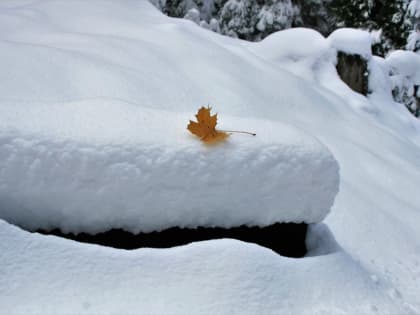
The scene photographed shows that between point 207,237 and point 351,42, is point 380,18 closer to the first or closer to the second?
point 351,42

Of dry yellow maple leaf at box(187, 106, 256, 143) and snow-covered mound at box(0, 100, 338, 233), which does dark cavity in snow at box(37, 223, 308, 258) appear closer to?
snow-covered mound at box(0, 100, 338, 233)

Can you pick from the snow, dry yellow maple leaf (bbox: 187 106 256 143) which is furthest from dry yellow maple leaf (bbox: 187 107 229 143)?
the snow

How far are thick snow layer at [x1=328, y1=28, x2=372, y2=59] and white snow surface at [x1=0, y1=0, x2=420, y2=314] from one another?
0.29 meters

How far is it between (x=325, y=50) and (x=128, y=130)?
4.59 m

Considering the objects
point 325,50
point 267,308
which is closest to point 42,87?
point 267,308

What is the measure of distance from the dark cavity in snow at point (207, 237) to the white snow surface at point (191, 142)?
0.09 meters

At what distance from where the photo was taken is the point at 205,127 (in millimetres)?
1360

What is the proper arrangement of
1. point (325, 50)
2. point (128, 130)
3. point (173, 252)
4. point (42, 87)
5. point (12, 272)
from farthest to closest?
1. point (325, 50)
2. point (42, 87)
3. point (128, 130)
4. point (173, 252)
5. point (12, 272)

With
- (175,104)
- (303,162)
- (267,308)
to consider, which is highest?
(303,162)

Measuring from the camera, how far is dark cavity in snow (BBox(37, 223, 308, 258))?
4.22ft

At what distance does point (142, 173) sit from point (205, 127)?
10.2 inches

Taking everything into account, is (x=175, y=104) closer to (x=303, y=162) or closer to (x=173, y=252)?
(x=303, y=162)

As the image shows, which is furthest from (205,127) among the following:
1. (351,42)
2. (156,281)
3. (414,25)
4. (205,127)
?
(414,25)

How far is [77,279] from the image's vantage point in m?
1.05
